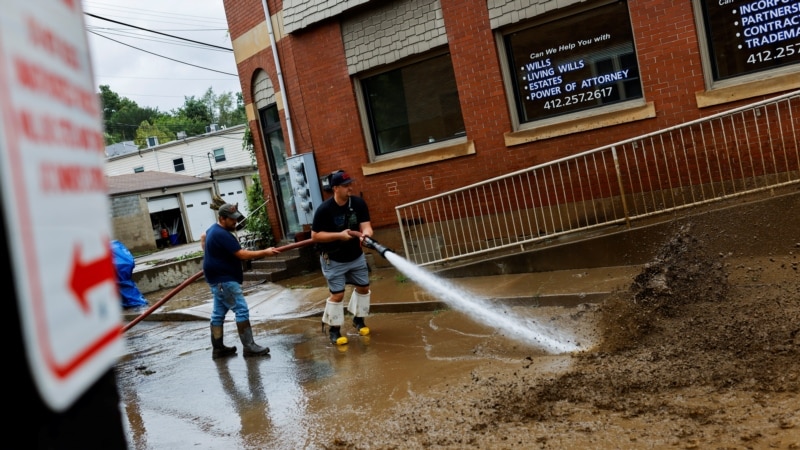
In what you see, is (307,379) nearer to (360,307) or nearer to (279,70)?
(360,307)

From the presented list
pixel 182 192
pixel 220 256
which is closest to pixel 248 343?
pixel 220 256

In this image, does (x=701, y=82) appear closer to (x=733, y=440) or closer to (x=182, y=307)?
(x=733, y=440)

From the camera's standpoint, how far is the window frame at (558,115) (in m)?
9.59

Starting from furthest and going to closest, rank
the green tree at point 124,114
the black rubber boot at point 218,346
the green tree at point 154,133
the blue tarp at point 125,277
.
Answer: the green tree at point 124,114 → the green tree at point 154,133 → the blue tarp at point 125,277 → the black rubber boot at point 218,346

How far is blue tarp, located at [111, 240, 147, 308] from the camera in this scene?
11031mm

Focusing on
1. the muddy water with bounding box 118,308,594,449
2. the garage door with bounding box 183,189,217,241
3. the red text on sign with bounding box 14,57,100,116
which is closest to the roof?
the garage door with bounding box 183,189,217,241

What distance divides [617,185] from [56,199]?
368 inches

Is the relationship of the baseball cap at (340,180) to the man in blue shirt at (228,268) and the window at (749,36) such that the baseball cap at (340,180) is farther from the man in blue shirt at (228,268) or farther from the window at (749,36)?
the window at (749,36)

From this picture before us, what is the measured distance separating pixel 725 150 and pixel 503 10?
385cm

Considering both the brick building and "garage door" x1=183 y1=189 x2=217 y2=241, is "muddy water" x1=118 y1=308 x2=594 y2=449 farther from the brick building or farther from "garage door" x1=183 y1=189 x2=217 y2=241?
"garage door" x1=183 y1=189 x2=217 y2=241

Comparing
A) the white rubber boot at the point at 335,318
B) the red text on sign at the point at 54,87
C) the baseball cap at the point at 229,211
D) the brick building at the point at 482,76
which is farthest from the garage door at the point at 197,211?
the red text on sign at the point at 54,87

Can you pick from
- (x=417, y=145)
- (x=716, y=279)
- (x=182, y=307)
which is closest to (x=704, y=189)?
(x=716, y=279)

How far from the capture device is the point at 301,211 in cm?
1424

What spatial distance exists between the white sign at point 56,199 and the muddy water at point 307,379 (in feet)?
13.2
